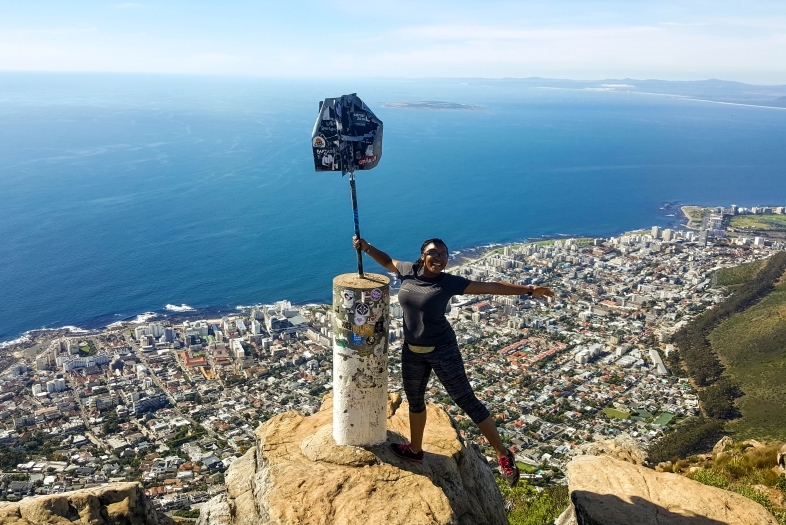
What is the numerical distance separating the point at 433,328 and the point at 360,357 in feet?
2.73

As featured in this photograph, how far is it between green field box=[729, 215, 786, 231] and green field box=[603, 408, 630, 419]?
140 feet

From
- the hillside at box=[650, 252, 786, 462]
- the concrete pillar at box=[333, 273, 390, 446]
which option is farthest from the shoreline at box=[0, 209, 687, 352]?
the concrete pillar at box=[333, 273, 390, 446]

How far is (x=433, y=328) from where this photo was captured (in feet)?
16.3

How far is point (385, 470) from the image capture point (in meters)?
5.21

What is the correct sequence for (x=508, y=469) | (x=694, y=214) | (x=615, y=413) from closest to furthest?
Answer: (x=508, y=469)
(x=615, y=413)
(x=694, y=214)

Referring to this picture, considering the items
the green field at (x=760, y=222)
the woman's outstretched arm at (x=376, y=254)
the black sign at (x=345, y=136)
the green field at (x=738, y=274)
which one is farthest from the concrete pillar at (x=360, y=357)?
the green field at (x=760, y=222)

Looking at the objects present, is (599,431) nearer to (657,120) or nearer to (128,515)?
(128,515)

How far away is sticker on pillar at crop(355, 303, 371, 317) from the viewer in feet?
17.1

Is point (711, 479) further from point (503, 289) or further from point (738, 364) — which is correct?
point (738, 364)

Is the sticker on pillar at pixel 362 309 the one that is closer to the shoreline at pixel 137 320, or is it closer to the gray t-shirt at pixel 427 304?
the gray t-shirt at pixel 427 304

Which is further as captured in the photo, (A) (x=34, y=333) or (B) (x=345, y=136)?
(A) (x=34, y=333)

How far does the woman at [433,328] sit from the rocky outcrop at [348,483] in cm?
46

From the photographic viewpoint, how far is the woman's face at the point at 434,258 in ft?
15.9

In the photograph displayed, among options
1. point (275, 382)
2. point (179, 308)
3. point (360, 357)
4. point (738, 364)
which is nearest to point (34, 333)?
point (179, 308)
